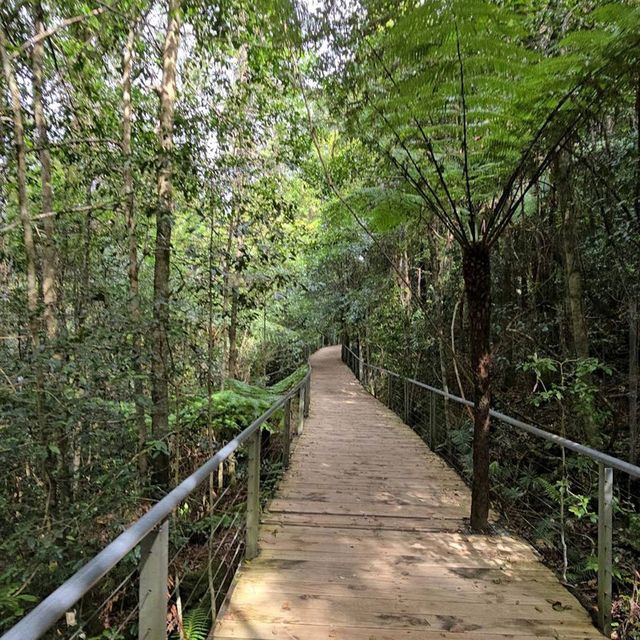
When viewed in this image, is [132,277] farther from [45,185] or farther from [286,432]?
[286,432]

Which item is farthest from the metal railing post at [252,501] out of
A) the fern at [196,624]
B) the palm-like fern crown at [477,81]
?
the palm-like fern crown at [477,81]

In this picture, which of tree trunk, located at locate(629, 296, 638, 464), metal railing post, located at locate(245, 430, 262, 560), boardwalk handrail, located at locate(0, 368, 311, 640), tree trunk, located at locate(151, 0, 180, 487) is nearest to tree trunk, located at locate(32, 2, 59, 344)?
tree trunk, located at locate(151, 0, 180, 487)

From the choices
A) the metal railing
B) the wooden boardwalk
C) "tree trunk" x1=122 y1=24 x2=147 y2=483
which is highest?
"tree trunk" x1=122 y1=24 x2=147 y2=483

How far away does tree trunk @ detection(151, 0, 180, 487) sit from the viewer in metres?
4.59

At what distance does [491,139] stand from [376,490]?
3.40 metres

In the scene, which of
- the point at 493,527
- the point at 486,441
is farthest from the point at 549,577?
the point at 486,441

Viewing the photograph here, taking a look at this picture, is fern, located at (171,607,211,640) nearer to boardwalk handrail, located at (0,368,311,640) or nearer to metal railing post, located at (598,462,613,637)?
boardwalk handrail, located at (0,368,311,640)

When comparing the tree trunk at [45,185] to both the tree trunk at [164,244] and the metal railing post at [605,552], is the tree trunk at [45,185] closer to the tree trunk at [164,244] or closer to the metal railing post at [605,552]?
the tree trunk at [164,244]

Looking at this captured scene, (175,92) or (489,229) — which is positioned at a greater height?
(175,92)

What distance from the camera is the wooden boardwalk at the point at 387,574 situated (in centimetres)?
221

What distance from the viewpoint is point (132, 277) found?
4.94 m

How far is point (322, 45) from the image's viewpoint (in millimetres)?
3500

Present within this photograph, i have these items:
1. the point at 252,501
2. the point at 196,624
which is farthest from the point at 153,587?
the point at 196,624

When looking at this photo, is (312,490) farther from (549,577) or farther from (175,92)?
(175,92)
